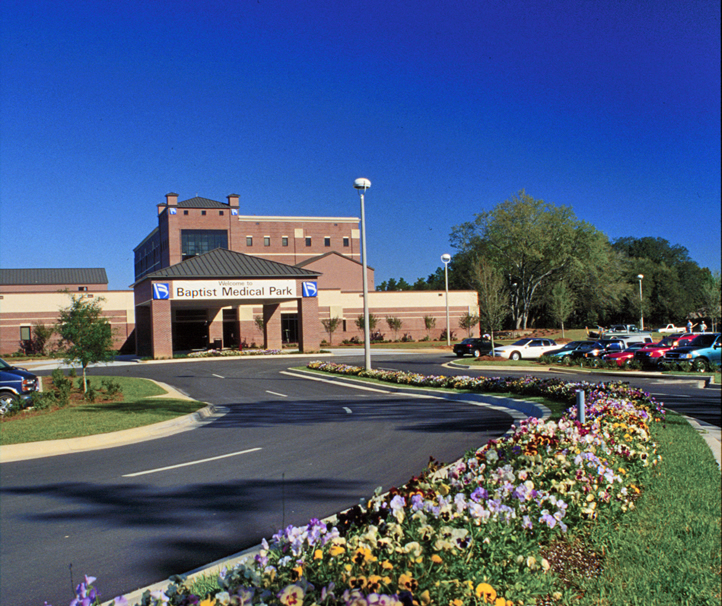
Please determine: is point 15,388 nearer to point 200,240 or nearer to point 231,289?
point 231,289

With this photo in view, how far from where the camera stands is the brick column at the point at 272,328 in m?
49.6

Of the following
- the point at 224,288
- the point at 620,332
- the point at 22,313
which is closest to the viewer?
the point at 620,332

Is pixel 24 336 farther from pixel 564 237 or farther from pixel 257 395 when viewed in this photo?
pixel 564 237

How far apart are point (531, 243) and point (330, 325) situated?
25.9 m

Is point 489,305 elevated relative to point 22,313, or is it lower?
lower

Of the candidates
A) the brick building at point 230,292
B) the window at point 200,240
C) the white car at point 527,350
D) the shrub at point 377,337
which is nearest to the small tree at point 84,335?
the brick building at point 230,292

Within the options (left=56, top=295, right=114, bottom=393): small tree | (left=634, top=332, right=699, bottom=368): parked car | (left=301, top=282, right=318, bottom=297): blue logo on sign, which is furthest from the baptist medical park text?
(left=634, top=332, right=699, bottom=368): parked car

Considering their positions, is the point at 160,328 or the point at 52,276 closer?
the point at 160,328

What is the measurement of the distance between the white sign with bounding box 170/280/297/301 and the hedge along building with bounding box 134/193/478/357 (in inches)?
2.9

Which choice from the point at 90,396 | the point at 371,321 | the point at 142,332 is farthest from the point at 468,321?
the point at 90,396

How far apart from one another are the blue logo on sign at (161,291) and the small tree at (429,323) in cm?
2905

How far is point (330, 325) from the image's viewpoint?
57219 millimetres

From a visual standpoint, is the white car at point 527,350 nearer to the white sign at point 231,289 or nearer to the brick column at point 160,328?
the white sign at point 231,289

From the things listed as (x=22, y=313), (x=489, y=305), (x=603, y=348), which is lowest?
(x=603, y=348)
